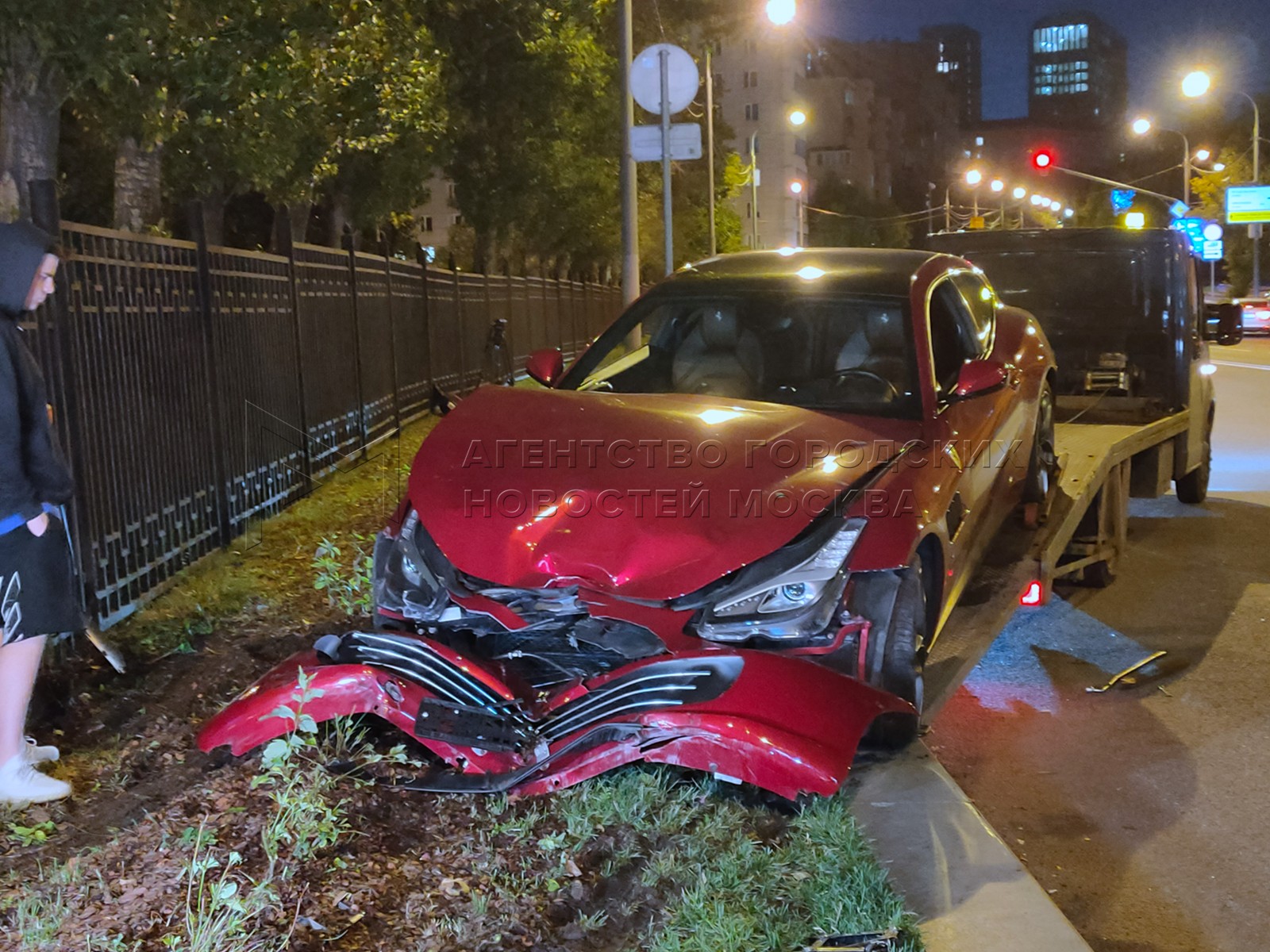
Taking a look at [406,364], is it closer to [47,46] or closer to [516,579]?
[47,46]

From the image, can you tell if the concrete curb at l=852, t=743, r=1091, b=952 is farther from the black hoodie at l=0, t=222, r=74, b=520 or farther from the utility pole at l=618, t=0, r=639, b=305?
the utility pole at l=618, t=0, r=639, b=305

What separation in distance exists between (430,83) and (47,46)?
9060 millimetres

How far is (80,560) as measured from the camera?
5.58m

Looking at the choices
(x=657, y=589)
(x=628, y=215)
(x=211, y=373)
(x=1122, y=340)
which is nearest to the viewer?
(x=657, y=589)

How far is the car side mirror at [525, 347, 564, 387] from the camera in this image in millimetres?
5973

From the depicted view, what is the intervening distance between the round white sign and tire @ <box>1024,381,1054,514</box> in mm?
4450

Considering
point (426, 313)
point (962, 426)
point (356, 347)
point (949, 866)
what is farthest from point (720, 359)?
point (426, 313)

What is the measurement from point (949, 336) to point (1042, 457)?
1259mm

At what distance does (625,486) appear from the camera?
13.8 ft

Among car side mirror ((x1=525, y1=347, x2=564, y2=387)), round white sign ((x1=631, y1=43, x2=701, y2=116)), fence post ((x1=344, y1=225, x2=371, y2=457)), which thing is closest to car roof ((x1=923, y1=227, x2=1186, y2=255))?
round white sign ((x1=631, y1=43, x2=701, y2=116))

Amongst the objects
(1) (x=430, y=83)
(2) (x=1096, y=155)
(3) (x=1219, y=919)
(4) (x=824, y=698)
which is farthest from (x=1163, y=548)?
(2) (x=1096, y=155)

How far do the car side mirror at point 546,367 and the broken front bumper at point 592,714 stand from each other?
2140mm

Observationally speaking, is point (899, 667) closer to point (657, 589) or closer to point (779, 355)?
point (657, 589)

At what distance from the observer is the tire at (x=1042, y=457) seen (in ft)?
21.8
